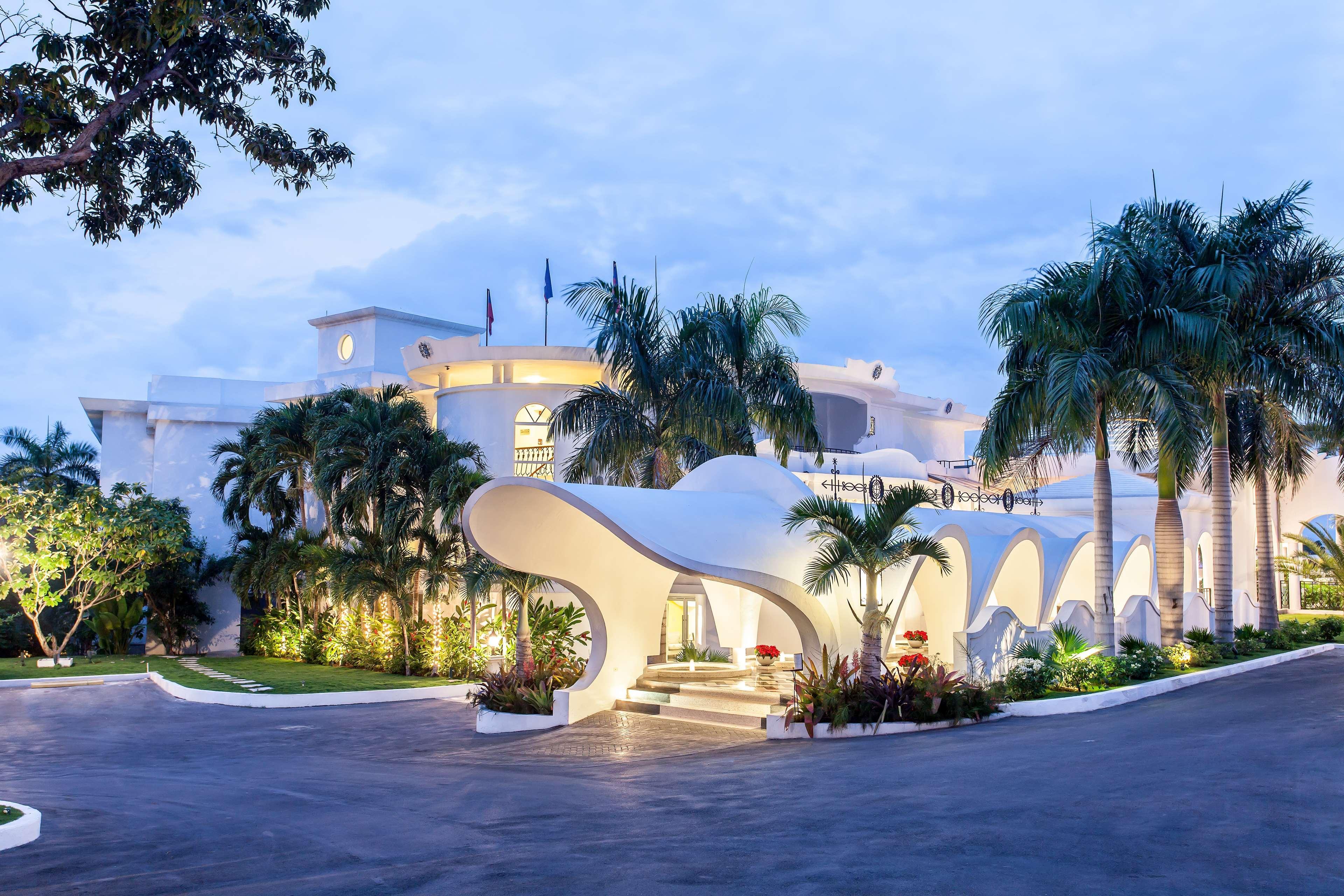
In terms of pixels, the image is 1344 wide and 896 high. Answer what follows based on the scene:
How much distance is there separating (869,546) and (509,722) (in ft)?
20.9

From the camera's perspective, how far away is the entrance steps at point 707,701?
55.0ft

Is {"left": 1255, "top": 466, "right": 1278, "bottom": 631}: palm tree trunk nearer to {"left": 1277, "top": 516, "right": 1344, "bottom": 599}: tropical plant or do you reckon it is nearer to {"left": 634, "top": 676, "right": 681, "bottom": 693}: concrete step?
{"left": 1277, "top": 516, "right": 1344, "bottom": 599}: tropical plant

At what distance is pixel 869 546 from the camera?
51.1 feet

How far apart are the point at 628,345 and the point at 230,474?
1582cm

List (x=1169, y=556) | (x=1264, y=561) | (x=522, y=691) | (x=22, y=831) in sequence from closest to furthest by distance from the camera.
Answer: (x=22, y=831) → (x=522, y=691) → (x=1169, y=556) → (x=1264, y=561)

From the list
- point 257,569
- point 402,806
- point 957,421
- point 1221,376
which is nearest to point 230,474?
point 257,569

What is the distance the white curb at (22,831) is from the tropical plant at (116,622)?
26.1 meters

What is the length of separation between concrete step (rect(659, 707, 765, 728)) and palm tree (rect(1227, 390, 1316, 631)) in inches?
555

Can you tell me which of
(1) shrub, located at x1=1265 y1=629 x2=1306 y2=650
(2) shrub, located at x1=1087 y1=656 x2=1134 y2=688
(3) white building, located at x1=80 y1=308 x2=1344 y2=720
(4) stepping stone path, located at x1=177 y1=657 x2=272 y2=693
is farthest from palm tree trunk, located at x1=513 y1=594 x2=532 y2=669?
(1) shrub, located at x1=1265 y1=629 x2=1306 y2=650

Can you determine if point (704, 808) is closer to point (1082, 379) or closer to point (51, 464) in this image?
point (1082, 379)

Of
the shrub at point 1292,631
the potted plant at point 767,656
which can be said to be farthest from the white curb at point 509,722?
the shrub at point 1292,631

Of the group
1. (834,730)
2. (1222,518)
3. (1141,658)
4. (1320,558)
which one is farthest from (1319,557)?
(834,730)

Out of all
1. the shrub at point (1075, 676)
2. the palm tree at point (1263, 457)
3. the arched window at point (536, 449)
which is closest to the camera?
the shrub at point (1075, 676)

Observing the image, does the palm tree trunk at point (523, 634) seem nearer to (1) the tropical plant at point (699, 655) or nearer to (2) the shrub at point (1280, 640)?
(1) the tropical plant at point (699, 655)
